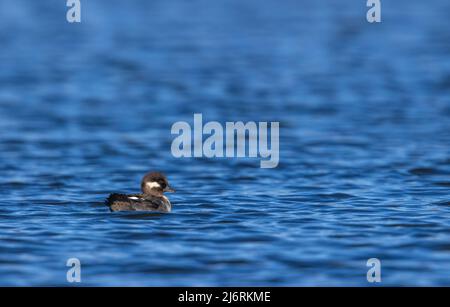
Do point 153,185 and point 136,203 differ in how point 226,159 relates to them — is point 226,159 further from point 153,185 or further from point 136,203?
point 136,203

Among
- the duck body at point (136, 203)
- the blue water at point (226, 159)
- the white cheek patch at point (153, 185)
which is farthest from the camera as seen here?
the white cheek patch at point (153, 185)

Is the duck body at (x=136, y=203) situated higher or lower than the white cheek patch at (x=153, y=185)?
lower

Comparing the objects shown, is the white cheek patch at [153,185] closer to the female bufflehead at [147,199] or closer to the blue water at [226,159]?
the female bufflehead at [147,199]

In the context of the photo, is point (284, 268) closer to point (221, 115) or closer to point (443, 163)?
point (443, 163)

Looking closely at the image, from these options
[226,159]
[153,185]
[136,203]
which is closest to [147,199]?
[136,203]

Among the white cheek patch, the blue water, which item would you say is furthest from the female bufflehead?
the blue water

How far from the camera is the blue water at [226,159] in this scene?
1407 centimetres

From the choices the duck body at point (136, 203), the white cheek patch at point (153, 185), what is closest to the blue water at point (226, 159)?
the duck body at point (136, 203)

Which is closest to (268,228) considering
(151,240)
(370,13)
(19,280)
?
(151,240)

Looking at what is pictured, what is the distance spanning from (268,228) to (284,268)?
2098mm

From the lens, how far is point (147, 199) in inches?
635

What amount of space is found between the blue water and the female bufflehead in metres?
0.17

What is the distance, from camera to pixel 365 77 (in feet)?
110

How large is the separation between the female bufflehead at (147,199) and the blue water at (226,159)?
0.17 meters
